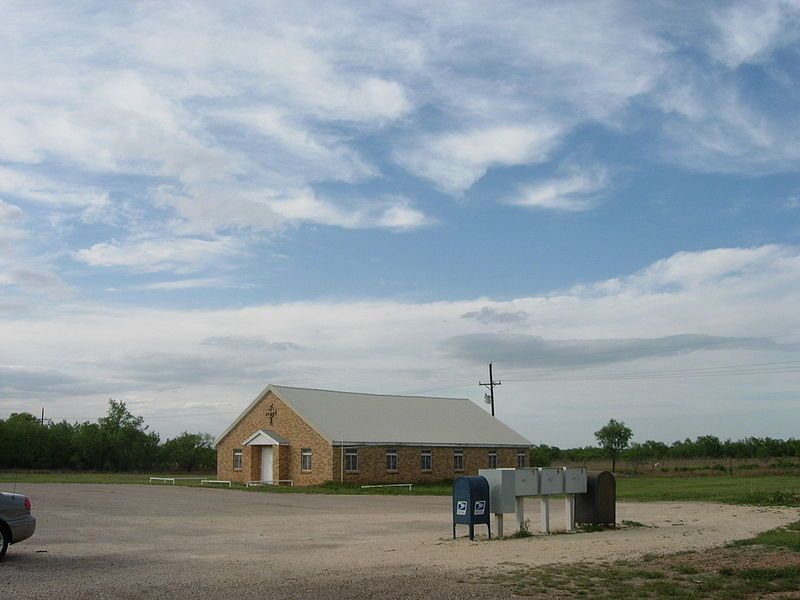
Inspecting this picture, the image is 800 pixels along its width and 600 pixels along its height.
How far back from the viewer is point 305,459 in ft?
161

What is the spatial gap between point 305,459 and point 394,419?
685cm

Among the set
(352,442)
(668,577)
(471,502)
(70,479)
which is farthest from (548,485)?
(70,479)

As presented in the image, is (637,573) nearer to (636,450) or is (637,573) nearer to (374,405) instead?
(374,405)

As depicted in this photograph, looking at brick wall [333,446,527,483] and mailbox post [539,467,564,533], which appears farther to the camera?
brick wall [333,446,527,483]

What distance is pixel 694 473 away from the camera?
56969mm

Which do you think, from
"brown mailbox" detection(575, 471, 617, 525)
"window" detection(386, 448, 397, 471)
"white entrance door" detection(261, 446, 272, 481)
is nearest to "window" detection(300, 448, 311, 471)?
"white entrance door" detection(261, 446, 272, 481)

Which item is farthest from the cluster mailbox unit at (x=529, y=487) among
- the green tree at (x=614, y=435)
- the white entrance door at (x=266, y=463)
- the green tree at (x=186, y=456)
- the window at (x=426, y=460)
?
the green tree at (x=186, y=456)

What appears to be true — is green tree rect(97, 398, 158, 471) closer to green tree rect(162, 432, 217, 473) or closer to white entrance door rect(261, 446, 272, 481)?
green tree rect(162, 432, 217, 473)

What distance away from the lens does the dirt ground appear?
1143cm

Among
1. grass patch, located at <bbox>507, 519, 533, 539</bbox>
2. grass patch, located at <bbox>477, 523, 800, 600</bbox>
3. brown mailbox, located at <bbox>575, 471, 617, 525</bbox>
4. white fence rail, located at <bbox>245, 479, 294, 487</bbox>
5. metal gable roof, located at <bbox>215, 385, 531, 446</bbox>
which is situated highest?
metal gable roof, located at <bbox>215, 385, 531, 446</bbox>

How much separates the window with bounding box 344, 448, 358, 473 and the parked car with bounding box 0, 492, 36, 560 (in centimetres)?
3341

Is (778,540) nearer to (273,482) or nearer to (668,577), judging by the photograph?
(668,577)

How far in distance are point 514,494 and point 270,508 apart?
1234 centimetres

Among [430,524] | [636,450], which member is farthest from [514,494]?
[636,450]
